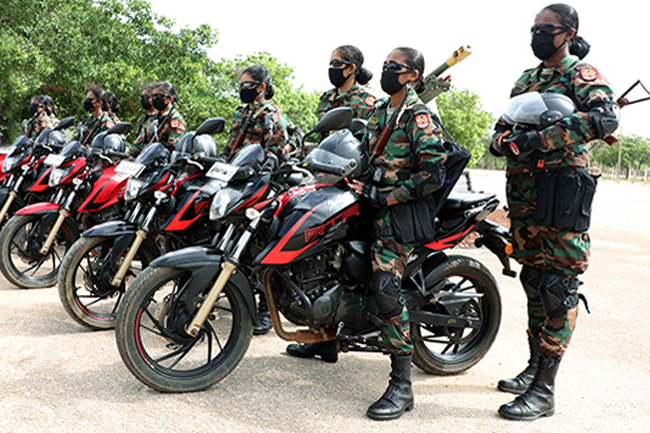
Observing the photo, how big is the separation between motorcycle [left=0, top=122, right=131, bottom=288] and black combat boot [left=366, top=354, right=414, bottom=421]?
10.4 feet

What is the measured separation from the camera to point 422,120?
10.3 ft

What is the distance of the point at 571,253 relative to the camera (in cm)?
320

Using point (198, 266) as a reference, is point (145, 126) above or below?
above

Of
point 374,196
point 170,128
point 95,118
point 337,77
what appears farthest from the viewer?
point 95,118

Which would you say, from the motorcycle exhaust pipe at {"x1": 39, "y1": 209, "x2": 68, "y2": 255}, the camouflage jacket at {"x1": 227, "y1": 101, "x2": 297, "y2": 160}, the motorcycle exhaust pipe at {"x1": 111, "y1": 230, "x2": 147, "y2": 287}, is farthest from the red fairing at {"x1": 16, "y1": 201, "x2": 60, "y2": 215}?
the camouflage jacket at {"x1": 227, "y1": 101, "x2": 297, "y2": 160}

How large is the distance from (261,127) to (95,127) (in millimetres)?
3293

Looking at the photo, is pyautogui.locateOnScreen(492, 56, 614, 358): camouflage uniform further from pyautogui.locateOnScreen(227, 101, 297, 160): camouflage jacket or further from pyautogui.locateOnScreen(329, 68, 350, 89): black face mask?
pyautogui.locateOnScreen(227, 101, 297, 160): camouflage jacket

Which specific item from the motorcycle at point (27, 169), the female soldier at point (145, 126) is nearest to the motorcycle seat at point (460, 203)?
the female soldier at point (145, 126)

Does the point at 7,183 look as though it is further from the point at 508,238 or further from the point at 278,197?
the point at 508,238

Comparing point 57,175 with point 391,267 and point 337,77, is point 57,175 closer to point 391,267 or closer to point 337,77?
point 337,77

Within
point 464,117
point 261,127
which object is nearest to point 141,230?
point 261,127

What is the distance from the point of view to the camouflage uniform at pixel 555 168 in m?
3.10

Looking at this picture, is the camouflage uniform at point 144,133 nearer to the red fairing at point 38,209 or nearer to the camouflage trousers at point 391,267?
the red fairing at point 38,209

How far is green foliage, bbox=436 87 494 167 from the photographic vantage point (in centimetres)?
5416
